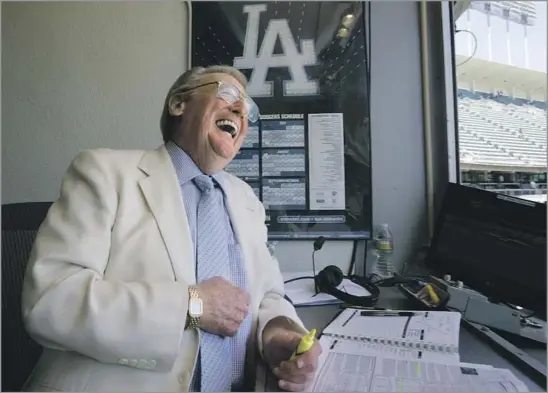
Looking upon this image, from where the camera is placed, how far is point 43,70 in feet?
2.94

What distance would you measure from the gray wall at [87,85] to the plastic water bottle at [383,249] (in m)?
0.03

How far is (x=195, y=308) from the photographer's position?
52 cm

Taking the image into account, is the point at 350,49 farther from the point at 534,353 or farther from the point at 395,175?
the point at 534,353

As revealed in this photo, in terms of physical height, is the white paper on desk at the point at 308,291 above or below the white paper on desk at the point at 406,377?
above

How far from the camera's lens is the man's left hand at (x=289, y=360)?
1.71ft

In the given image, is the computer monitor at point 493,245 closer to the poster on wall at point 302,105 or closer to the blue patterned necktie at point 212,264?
the poster on wall at point 302,105

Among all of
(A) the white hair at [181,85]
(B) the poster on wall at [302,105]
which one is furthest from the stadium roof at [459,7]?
(A) the white hair at [181,85]

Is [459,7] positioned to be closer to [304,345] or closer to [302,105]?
[302,105]

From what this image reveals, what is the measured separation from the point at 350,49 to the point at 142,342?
3.48 feet

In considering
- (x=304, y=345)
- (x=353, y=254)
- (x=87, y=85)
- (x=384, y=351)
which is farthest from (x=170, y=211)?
(x=353, y=254)

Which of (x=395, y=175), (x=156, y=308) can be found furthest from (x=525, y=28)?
(x=156, y=308)

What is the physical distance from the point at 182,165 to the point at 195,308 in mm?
276

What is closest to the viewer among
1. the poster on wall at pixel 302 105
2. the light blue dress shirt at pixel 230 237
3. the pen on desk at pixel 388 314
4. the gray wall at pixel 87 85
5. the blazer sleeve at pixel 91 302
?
the blazer sleeve at pixel 91 302

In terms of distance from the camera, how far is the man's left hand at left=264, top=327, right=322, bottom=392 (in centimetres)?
52
